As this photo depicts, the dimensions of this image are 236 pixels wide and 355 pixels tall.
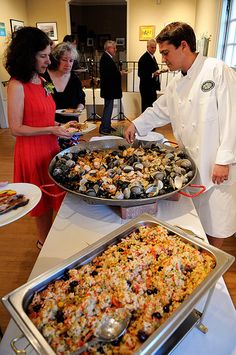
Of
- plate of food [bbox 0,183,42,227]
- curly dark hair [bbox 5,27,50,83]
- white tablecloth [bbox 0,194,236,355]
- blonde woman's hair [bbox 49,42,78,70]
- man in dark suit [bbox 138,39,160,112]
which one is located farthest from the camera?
man in dark suit [bbox 138,39,160,112]

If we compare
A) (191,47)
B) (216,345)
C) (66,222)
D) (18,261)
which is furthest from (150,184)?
(18,261)

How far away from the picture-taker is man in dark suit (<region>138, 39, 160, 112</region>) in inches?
174

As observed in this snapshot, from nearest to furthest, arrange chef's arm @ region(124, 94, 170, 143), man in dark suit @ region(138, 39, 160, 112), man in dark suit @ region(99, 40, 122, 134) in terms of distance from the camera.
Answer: chef's arm @ region(124, 94, 170, 143) → man in dark suit @ region(99, 40, 122, 134) → man in dark suit @ region(138, 39, 160, 112)

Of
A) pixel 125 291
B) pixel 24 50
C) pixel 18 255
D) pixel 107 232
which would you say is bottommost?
pixel 18 255

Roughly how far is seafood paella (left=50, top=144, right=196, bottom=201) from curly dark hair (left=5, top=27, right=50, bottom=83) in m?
0.46

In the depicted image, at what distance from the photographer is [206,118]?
121cm

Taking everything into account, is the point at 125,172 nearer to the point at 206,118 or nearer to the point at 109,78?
the point at 206,118

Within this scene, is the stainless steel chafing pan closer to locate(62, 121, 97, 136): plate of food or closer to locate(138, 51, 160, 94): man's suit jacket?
locate(62, 121, 97, 136): plate of food

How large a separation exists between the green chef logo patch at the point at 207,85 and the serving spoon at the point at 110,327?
1.01 m

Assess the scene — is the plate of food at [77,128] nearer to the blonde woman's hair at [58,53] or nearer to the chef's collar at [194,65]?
the blonde woman's hair at [58,53]

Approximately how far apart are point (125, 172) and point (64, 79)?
1205 mm

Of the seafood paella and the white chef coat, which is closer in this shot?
the seafood paella

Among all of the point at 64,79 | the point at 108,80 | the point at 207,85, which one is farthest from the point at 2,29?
the point at 207,85

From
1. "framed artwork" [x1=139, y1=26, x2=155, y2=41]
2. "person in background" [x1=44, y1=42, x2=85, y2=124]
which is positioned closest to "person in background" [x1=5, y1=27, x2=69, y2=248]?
"person in background" [x1=44, y1=42, x2=85, y2=124]
